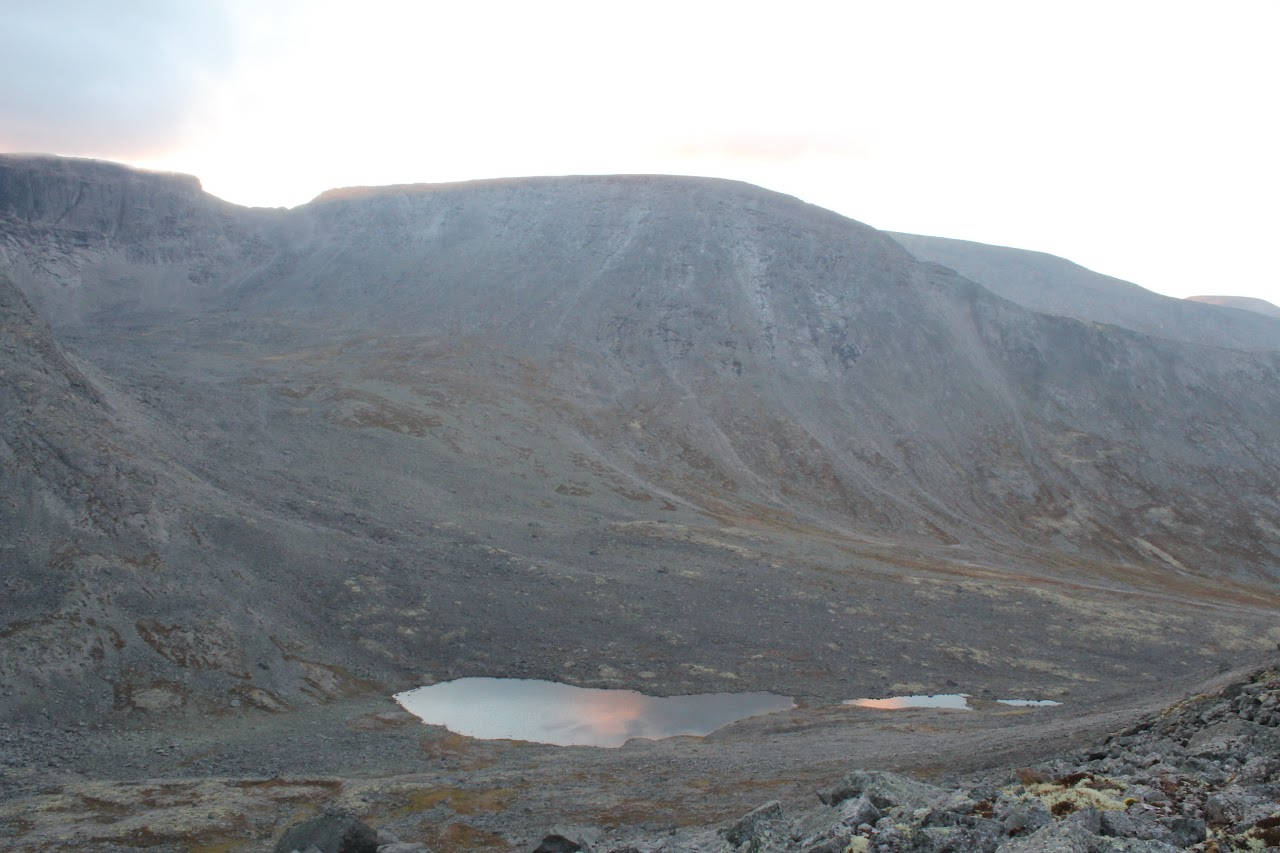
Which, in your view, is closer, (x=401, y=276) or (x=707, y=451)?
(x=707, y=451)

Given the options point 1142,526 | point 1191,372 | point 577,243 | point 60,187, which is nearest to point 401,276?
point 577,243

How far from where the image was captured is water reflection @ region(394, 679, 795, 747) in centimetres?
4100

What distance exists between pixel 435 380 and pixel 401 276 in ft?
134

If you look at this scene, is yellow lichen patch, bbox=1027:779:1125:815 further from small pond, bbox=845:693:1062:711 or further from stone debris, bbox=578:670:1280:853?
small pond, bbox=845:693:1062:711

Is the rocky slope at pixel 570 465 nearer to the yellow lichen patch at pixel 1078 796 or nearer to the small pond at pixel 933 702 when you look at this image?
the small pond at pixel 933 702

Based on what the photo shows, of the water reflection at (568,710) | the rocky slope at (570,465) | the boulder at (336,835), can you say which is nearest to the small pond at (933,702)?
the rocky slope at (570,465)

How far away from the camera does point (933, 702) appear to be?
47.0 meters

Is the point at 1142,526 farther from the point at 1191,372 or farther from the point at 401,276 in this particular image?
the point at 401,276

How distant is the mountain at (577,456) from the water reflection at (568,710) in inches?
57.8

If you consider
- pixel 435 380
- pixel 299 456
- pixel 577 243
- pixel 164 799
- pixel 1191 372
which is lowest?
pixel 164 799

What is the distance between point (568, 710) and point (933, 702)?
780 inches

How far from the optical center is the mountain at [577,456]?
47.8 meters

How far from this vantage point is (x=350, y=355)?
110 m

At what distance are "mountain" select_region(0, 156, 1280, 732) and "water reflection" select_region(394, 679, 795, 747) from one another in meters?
1.47
